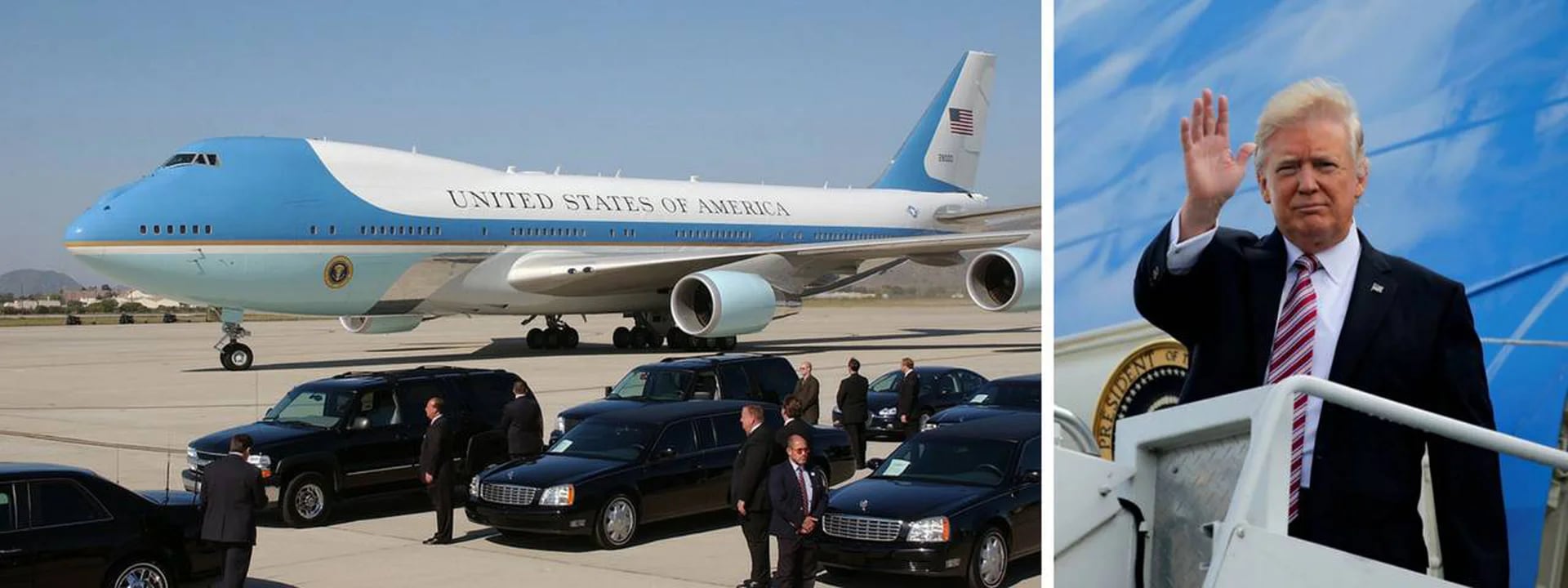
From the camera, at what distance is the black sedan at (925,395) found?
1708cm

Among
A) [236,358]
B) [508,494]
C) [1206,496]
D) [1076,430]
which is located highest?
[1076,430]

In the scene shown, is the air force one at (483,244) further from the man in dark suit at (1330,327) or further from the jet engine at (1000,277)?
the man in dark suit at (1330,327)

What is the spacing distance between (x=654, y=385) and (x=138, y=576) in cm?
756

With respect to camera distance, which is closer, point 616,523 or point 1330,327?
point 1330,327

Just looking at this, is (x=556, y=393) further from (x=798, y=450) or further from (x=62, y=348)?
(x=62, y=348)

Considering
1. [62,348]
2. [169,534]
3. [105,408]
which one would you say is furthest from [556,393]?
[62,348]

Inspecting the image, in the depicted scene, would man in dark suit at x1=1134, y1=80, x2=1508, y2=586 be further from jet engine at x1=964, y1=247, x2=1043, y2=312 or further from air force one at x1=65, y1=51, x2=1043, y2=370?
jet engine at x1=964, y1=247, x2=1043, y2=312

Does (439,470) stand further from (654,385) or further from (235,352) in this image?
(235,352)

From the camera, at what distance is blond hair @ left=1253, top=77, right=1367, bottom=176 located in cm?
419

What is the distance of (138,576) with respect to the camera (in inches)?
324

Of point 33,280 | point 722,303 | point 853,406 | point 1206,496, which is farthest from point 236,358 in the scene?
point 33,280

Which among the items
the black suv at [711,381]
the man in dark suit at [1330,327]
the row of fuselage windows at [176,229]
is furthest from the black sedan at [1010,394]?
the row of fuselage windows at [176,229]

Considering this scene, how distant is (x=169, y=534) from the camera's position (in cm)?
845

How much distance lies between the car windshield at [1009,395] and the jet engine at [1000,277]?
555 cm
